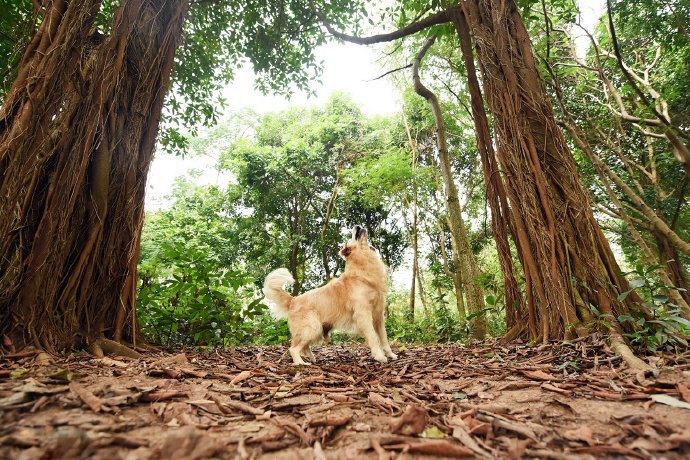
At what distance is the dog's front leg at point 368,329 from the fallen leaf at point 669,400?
2346mm

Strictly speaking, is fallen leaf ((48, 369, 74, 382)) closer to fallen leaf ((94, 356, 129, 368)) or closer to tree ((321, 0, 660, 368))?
fallen leaf ((94, 356, 129, 368))

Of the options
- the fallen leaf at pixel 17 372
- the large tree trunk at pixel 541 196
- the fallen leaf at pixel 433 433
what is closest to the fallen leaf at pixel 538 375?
the large tree trunk at pixel 541 196

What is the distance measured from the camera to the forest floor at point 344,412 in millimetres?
1234

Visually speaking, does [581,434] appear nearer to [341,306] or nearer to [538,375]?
[538,375]

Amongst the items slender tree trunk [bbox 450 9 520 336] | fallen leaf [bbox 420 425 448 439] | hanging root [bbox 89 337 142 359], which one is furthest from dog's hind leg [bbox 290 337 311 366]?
slender tree trunk [bbox 450 9 520 336]

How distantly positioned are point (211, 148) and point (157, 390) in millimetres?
25206

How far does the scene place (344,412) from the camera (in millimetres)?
1738

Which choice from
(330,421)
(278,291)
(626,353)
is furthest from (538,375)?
(278,291)

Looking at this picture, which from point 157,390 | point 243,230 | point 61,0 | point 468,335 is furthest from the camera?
point 243,230

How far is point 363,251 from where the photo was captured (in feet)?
14.4

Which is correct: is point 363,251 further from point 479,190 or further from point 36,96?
point 479,190

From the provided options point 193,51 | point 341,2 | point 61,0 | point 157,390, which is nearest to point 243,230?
point 193,51

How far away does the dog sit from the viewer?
3807mm

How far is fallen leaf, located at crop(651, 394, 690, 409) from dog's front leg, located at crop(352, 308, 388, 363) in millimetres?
2346
